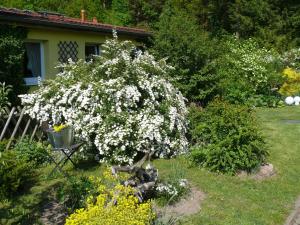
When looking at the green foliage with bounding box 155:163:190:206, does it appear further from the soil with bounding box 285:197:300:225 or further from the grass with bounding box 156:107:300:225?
the soil with bounding box 285:197:300:225

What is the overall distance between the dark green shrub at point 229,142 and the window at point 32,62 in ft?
17.6

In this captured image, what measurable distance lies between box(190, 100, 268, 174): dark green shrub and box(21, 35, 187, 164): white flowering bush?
749 millimetres

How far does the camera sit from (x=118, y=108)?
8.35 meters

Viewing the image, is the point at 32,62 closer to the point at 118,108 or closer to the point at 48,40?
the point at 48,40

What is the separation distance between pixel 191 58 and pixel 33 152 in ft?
19.2

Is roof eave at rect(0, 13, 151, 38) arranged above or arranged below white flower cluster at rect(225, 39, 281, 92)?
above

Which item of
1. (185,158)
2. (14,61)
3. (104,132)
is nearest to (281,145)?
(185,158)

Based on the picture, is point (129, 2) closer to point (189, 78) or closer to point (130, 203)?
point (189, 78)

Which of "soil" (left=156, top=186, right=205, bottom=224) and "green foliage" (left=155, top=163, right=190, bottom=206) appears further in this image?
"green foliage" (left=155, top=163, right=190, bottom=206)

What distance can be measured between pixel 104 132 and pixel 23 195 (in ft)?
6.77

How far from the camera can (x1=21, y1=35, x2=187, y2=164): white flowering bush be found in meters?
8.16

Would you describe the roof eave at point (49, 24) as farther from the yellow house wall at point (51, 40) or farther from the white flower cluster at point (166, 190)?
the white flower cluster at point (166, 190)

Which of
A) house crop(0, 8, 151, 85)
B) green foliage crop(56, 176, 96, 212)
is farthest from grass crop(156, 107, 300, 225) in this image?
house crop(0, 8, 151, 85)

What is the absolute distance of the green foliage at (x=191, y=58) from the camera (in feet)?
39.5
